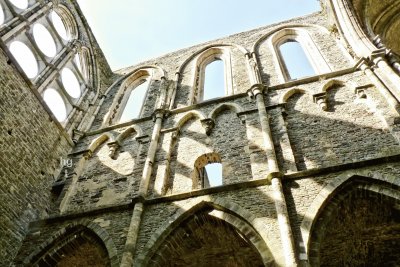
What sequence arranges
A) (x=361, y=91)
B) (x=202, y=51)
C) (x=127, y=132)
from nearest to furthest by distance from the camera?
(x=361, y=91)
(x=127, y=132)
(x=202, y=51)

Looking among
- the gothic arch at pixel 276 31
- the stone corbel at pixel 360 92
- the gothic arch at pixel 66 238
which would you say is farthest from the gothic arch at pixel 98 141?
the stone corbel at pixel 360 92

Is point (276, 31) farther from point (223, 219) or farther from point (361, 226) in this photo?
point (223, 219)

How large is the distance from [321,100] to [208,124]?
8.42 ft

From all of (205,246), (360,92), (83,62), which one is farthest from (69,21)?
(360,92)

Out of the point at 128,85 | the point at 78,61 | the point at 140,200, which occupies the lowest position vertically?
the point at 140,200

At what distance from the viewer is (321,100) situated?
25.3 feet

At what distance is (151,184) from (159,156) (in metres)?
0.85

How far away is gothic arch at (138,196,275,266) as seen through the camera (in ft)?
17.4

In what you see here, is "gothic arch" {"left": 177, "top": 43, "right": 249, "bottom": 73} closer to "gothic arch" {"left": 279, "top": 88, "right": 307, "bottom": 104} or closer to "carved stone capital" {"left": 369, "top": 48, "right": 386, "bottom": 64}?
"gothic arch" {"left": 279, "top": 88, "right": 307, "bottom": 104}

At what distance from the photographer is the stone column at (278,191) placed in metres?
4.78

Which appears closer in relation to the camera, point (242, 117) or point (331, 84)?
point (242, 117)

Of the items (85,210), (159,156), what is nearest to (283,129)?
(159,156)

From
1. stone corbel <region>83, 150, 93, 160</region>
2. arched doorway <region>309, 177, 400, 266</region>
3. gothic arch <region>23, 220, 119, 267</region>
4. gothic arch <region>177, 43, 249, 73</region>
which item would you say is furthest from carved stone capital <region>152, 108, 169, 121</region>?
arched doorway <region>309, 177, 400, 266</region>

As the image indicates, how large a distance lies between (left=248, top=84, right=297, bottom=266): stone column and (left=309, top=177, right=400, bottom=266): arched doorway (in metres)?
0.49
